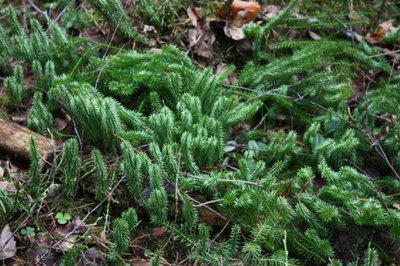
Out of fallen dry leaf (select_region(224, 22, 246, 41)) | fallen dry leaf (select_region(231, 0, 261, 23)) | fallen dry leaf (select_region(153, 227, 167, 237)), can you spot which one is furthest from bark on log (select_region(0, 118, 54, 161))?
fallen dry leaf (select_region(231, 0, 261, 23))

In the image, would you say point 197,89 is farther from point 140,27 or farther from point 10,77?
Answer: point 10,77

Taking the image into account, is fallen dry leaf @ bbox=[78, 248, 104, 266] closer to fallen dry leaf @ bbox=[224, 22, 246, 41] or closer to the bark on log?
the bark on log

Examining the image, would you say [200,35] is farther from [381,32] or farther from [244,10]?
[381,32]

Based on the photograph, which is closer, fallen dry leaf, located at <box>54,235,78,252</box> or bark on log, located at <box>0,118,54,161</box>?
fallen dry leaf, located at <box>54,235,78,252</box>

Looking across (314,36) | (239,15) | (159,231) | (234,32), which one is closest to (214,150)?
(159,231)

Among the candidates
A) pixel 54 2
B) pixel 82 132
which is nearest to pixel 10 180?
pixel 82 132

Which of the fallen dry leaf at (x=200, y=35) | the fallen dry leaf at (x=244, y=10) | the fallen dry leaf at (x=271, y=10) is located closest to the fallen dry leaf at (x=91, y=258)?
the fallen dry leaf at (x=200, y=35)

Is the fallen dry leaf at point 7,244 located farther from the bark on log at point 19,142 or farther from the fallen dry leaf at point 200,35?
the fallen dry leaf at point 200,35
